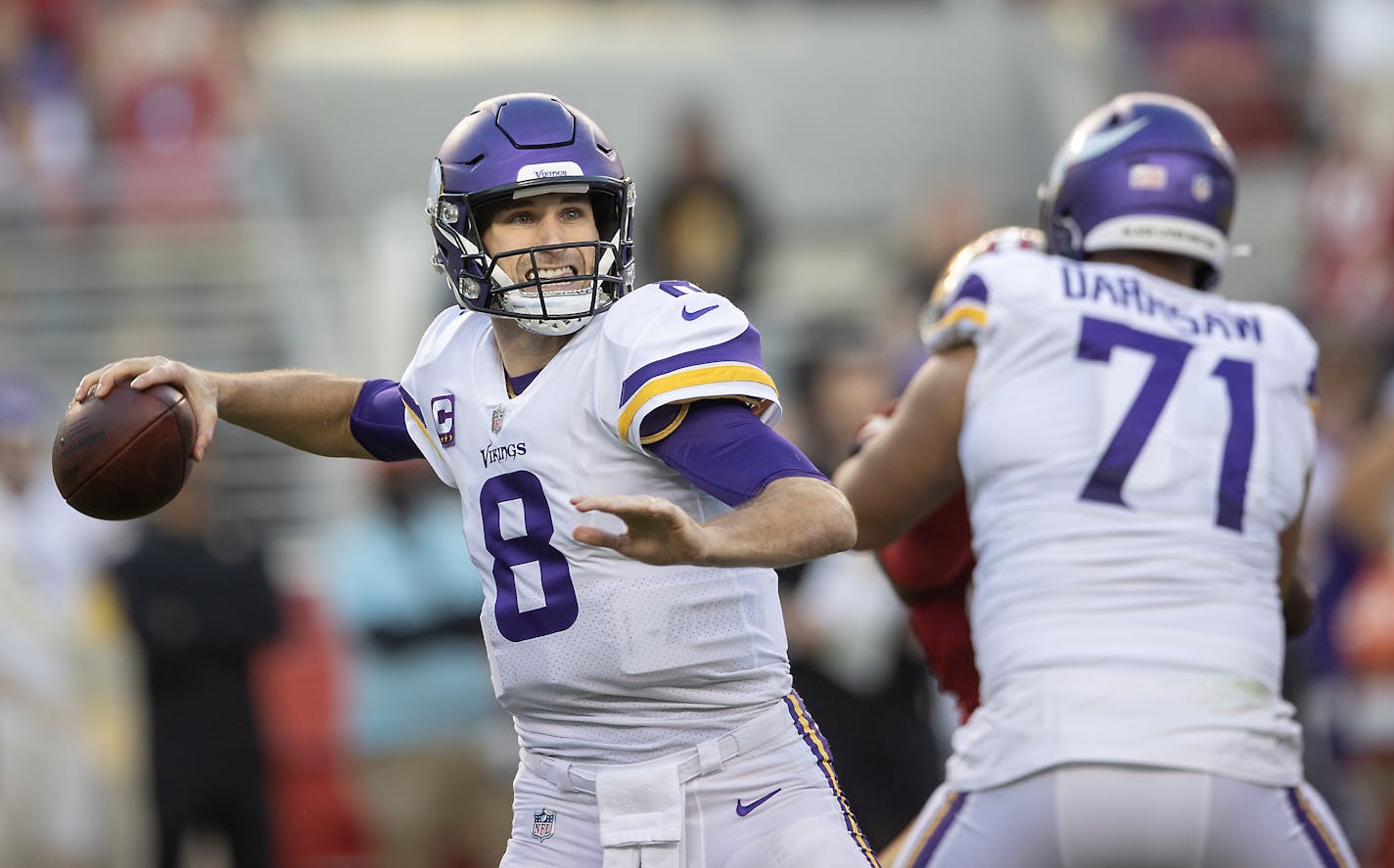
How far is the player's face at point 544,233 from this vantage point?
3.62 m

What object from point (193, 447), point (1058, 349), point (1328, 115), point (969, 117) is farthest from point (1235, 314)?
point (969, 117)

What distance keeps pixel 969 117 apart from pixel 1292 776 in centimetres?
1102

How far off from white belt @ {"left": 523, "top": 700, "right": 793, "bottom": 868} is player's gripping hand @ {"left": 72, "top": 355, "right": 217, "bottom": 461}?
86 centimetres

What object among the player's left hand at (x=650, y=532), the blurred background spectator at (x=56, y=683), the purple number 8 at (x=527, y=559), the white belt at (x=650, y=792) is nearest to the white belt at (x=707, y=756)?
the white belt at (x=650, y=792)

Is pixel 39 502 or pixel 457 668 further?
pixel 39 502

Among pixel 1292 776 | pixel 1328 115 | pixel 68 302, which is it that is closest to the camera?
pixel 1292 776

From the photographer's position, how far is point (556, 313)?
355 centimetres

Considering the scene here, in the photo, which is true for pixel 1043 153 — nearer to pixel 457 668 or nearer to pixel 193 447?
pixel 457 668

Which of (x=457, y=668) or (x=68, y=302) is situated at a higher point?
(x=68, y=302)

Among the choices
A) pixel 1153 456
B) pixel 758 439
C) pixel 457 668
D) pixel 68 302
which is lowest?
pixel 457 668

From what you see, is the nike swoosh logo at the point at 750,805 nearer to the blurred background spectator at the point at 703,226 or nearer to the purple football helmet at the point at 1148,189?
the purple football helmet at the point at 1148,189

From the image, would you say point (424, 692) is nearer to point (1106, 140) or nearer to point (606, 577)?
point (1106, 140)

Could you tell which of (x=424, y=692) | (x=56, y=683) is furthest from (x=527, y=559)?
(x=56, y=683)

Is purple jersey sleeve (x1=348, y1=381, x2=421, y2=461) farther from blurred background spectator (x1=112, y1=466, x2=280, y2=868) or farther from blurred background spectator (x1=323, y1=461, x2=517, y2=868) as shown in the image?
blurred background spectator (x1=112, y1=466, x2=280, y2=868)
